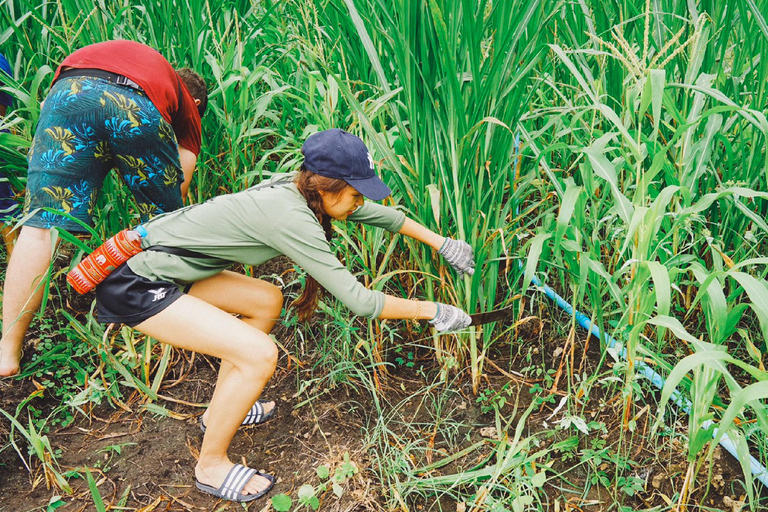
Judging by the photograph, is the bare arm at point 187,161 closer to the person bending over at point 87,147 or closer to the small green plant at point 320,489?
the person bending over at point 87,147

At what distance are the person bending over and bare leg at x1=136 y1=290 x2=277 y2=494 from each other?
20.8 inches

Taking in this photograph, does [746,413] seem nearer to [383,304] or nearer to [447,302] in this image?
[447,302]

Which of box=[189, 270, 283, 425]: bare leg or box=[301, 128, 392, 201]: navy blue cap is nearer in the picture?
box=[301, 128, 392, 201]: navy blue cap

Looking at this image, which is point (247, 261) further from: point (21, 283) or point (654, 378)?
point (654, 378)

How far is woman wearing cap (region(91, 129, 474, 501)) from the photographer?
159cm

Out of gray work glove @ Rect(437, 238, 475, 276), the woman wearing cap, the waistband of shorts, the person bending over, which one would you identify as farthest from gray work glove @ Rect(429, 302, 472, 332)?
the waistband of shorts

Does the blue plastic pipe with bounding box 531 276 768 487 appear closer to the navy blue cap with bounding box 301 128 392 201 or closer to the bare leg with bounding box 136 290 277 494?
the navy blue cap with bounding box 301 128 392 201

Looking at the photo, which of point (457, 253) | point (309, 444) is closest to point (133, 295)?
point (309, 444)

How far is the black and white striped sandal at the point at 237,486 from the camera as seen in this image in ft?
5.55

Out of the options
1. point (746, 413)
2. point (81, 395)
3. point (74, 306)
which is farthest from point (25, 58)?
point (746, 413)

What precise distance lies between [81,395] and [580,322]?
1.56m

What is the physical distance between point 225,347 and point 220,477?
0.38 metres

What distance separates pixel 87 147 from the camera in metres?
1.93

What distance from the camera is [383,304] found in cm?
160
